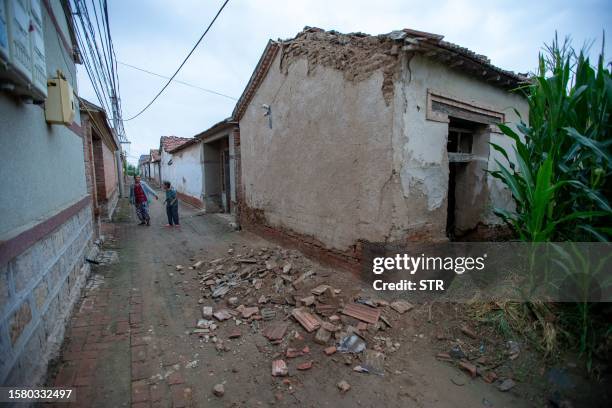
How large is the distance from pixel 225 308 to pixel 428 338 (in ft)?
8.82

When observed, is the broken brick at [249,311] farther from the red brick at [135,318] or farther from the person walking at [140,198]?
the person walking at [140,198]

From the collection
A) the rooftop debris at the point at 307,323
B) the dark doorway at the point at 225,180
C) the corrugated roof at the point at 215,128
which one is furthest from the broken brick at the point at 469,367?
the dark doorway at the point at 225,180

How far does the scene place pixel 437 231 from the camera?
444cm

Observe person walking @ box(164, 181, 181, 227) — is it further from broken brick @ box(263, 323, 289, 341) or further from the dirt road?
broken brick @ box(263, 323, 289, 341)

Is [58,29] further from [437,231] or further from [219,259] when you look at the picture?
[437,231]

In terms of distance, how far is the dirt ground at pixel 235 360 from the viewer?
8.35ft

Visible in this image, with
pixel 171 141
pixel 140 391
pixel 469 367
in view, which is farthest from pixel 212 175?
pixel 171 141

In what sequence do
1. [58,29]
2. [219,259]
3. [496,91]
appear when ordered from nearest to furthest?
[58,29], [496,91], [219,259]

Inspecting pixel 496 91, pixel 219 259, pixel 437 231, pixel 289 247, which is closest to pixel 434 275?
pixel 437 231

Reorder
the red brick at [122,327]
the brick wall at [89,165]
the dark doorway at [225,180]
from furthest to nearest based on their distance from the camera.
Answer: the dark doorway at [225,180] < the brick wall at [89,165] < the red brick at [122,327]

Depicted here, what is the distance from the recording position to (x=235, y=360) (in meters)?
3.04

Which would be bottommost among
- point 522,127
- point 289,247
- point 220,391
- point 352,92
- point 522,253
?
point 220,391

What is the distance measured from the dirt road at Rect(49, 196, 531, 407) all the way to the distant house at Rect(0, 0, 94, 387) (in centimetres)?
35

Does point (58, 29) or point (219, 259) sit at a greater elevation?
point (58, 29)
